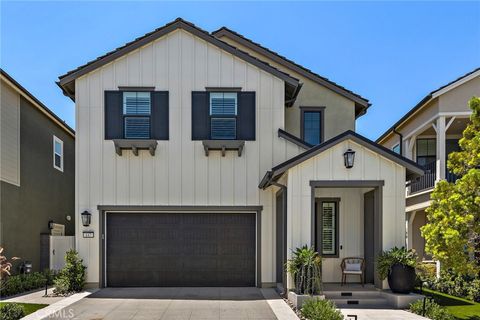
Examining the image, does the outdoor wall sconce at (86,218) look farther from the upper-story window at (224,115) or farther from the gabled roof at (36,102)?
the gabled roof at (36,102)

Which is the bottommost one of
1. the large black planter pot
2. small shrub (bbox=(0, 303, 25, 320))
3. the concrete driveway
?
the concrete driveway

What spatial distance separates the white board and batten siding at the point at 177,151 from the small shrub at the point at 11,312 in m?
3.47

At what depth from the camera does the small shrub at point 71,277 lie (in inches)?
458

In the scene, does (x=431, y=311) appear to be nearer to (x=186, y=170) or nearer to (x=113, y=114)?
(x=186, y=170)

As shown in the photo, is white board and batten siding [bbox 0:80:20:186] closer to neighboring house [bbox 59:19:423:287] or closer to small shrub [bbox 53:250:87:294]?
neighboring house [bbox 59:19:423:287]

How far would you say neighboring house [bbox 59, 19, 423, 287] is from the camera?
1264cm

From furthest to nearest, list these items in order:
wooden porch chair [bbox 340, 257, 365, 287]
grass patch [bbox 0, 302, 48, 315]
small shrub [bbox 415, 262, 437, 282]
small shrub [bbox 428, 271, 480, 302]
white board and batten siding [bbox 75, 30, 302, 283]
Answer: small shrub [bbox 415, 262, 437, 282] → white board and batten siding [bbox 75, 30, 302, 283] → small shrub [bbox 428, 271, 480, 302] → wooden porch chair [bbox 340, 257, 365, 287] → grass patch [bbox 0, 302, 48, 315]

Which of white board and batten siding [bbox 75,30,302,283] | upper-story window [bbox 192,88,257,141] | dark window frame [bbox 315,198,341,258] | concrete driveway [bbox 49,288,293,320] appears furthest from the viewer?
upper-story window [bbox 192,88,257,141]

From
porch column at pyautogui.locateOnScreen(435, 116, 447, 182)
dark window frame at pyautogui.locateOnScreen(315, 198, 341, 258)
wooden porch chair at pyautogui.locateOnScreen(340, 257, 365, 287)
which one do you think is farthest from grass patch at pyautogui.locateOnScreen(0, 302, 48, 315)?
porch column at pyautogui.locateOnScreen(435, 116, 447, 182)

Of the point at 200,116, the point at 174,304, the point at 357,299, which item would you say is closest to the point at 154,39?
the point at 200,116

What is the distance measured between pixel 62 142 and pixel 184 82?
858cm

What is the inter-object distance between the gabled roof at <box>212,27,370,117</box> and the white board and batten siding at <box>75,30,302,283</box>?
2.60 meters

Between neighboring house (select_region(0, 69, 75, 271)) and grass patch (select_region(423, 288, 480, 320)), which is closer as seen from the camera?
grass patch (select_region(423, 288, 480, 320))

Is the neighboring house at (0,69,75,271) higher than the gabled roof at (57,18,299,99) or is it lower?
lower
